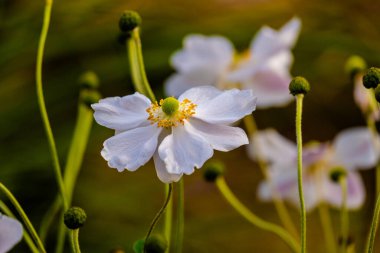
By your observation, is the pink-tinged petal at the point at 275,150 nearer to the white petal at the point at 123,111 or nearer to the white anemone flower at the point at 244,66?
the white anemone flower at the point at 244,66

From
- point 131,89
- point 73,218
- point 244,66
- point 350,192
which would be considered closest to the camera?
point 73,218

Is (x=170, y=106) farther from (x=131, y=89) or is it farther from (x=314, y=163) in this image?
Answer: (x=131, y=89)

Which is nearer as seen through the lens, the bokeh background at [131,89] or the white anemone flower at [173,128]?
the white anemone flower at [173,128]

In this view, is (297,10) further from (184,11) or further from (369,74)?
(369,74)

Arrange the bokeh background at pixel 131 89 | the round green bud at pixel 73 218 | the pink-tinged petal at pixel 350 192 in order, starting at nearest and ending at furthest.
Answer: the round green bud at pixel 73 218
the pink-tinged petal at pixel 350 192
the bokeh background at pixel 131 89

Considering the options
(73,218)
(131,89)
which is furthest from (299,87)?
(131,89)

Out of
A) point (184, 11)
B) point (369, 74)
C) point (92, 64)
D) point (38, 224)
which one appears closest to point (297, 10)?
point (184, 11)

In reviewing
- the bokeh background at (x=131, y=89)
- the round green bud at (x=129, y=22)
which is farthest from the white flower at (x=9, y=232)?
the bokeh background at (x=131, y=89)
